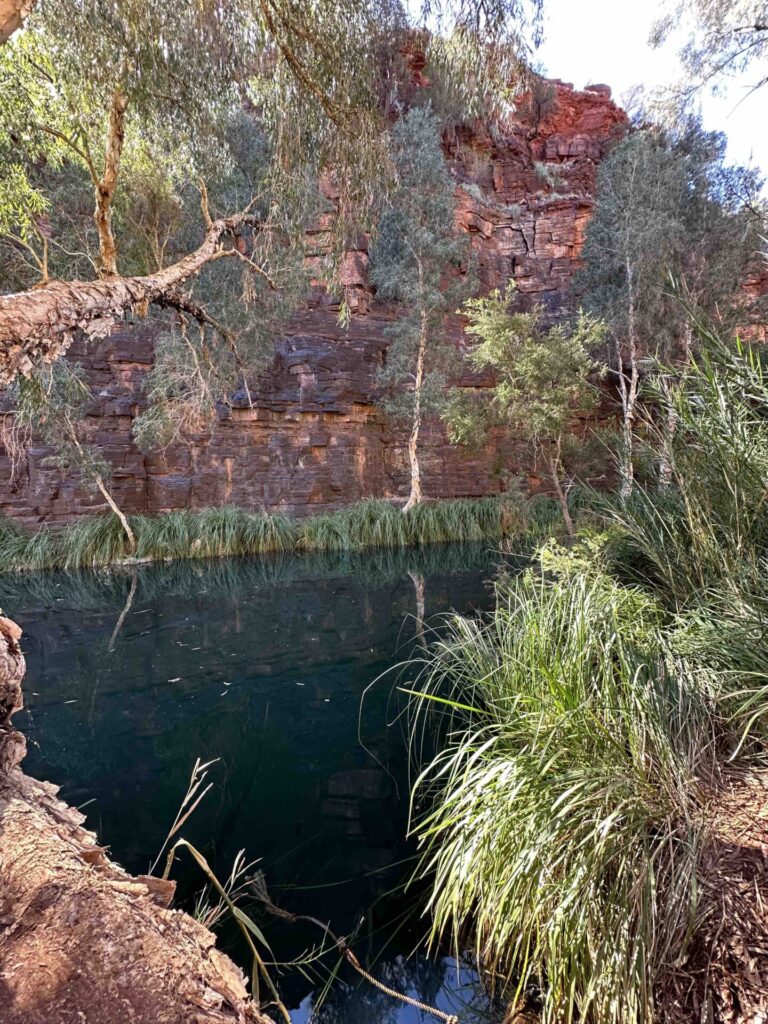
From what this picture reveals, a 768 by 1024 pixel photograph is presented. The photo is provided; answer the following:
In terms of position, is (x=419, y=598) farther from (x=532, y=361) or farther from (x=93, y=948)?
(x=93, y=948)

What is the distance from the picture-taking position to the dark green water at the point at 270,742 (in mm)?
1976

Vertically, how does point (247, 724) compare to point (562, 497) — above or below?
below

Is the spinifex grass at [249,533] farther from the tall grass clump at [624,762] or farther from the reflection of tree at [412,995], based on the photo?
the reflection of tree at [412,995]

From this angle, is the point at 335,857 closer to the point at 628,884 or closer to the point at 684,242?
the point at 628,884

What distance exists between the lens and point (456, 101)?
11.9 feet

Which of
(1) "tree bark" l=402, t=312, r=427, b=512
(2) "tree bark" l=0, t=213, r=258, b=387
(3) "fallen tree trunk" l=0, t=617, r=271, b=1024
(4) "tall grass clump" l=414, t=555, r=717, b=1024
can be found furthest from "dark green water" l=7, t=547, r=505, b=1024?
(1) "tree bark" l=402, t=312, r=427, b=512

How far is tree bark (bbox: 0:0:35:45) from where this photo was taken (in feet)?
8.41

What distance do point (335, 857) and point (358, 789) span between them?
51 cm

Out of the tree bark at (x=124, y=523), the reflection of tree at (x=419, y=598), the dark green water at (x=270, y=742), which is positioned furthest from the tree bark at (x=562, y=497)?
the tree bark at (x=124, y=523)

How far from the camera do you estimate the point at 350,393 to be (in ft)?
45.5

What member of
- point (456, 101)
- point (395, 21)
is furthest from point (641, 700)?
point (395, 21)

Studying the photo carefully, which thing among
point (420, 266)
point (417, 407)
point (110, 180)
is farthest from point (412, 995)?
point (420, 266)

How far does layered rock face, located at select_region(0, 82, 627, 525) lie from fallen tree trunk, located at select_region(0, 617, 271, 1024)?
1201 cm

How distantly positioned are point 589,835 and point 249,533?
9.45 m
